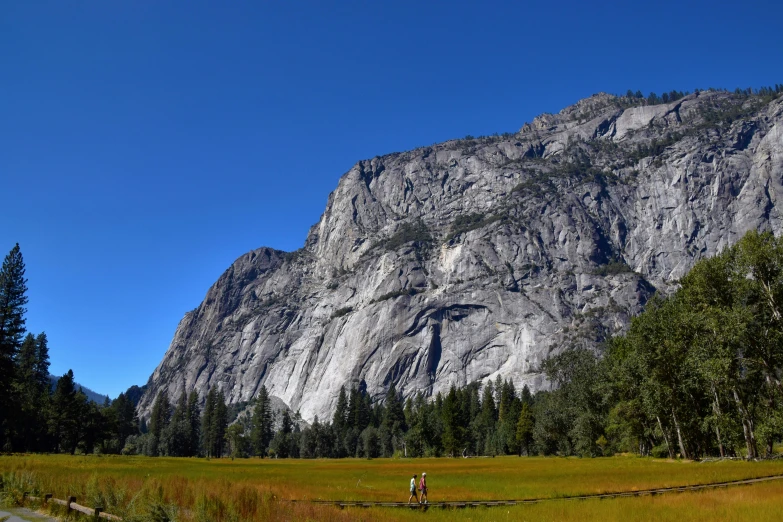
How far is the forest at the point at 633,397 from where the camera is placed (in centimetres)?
4162

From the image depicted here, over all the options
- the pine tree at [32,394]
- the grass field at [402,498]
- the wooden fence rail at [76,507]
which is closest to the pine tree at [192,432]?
the pine tree at [32,394]

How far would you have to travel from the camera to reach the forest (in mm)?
41625

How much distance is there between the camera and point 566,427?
82.4 metres

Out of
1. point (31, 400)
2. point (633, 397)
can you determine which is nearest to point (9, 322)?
point (31, 400)

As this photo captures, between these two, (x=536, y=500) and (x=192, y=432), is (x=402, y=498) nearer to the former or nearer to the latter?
(x=536, y=500)

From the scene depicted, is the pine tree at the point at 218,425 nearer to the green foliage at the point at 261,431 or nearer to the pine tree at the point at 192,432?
the pine tree at the point at 192,432

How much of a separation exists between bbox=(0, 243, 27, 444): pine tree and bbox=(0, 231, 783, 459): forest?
15cm

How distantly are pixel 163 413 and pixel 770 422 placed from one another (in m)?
142

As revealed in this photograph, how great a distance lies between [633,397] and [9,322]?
234ft

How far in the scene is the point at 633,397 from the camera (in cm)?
5828

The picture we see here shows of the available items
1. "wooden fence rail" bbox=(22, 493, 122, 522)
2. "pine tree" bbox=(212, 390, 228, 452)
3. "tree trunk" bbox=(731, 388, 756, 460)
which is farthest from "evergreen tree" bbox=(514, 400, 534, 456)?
"wooden fence rail" bbox=(22, 493, 122, 522)

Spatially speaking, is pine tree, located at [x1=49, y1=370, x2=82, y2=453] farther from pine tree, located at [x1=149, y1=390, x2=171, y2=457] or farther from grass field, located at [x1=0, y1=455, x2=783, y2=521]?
grass field, located at [x1=0, y1=455, x2=783, y2=521]

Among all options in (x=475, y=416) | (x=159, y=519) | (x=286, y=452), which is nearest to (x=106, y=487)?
(x=159, y=519)

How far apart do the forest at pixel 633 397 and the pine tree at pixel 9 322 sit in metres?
0.15
